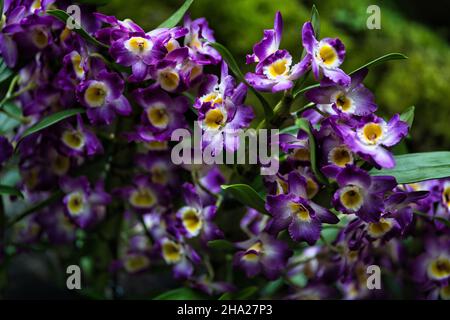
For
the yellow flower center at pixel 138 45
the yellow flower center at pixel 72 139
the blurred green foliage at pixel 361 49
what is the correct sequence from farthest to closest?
1. the blurred green foliage at pixel 361 49
2. the yellow flower center at pixel 72 139
3. the yellow flower center at pixel 138 45

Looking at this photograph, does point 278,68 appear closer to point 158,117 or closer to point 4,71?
point 158,117

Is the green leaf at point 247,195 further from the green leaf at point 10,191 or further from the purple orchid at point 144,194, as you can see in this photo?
the green leaf at point 10,191

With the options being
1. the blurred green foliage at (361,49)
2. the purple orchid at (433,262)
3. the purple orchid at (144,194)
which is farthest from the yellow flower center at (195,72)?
the blurred green foliage at (361,49)

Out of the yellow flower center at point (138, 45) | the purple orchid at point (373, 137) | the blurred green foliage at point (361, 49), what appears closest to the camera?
the purple orchid at point (373, 137)

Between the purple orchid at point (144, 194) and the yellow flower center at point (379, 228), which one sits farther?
the purple orchid at point (144, 194)

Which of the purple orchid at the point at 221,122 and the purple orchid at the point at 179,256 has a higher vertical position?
the purple orchid at the point at 221,122

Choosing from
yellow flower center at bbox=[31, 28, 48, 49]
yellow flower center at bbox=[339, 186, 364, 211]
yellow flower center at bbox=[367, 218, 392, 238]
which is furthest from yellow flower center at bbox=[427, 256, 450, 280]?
yellow flower center at bbox=[31, 28, 48, 49]
